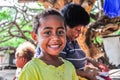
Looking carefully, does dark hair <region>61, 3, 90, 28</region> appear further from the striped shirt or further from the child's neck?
the child's neck

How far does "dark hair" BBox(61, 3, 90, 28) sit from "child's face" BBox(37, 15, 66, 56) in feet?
1.17

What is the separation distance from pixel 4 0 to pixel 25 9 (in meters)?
0.53

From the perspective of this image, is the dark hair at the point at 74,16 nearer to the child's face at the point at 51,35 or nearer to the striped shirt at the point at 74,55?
the striped shirt at the point at 74,55

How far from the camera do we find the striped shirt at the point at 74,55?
2074mm

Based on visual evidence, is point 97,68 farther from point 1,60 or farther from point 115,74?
point 1,60

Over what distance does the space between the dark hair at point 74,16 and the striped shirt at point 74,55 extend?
14 cm

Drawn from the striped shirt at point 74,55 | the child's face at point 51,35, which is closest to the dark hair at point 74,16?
the striped shirt at point 74,55

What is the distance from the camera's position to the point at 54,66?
1.73 metres

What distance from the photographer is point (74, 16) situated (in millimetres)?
2123

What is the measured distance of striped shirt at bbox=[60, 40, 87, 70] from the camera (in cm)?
207

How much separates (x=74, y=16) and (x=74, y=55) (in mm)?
281

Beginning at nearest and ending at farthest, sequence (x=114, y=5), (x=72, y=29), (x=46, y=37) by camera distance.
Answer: (x=46, y=37)
(x=72, y=29)
(x=114, y=5)

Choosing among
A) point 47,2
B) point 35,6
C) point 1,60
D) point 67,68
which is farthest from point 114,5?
point 1,60

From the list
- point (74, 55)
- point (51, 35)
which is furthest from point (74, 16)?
point (51, 35)
